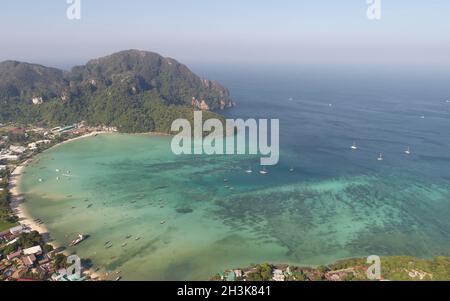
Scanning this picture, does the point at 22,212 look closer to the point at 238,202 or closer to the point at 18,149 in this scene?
the point at 238,202

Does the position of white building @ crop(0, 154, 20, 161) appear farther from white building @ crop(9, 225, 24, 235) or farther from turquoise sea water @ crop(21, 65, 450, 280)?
white building @ crop(9, 225, 24, 235)

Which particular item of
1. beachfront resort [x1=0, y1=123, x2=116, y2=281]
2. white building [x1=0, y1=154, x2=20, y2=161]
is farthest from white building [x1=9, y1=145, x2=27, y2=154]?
white building [x1=0, y1=154, x2=20, y2=161]

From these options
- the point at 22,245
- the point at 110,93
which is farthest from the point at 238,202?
the point at 110,93

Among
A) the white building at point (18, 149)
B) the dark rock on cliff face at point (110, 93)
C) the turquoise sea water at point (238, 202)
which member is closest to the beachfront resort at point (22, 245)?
the turquoise sea water at point (238, 202)

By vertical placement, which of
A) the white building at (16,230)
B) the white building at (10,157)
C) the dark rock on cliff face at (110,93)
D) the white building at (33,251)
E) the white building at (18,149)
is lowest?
the white building at (33,251)

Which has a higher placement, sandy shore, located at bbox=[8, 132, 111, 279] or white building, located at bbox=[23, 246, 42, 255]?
sandy shore, located at bbox=[8, 132, 111, 279]

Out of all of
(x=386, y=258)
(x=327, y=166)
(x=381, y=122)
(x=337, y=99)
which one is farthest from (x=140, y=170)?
(x=337, y=99)

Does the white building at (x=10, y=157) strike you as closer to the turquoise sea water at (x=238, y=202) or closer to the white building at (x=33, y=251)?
the turquoise sea water at (x=238, y=202)

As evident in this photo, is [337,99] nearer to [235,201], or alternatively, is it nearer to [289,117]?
[289,117]
